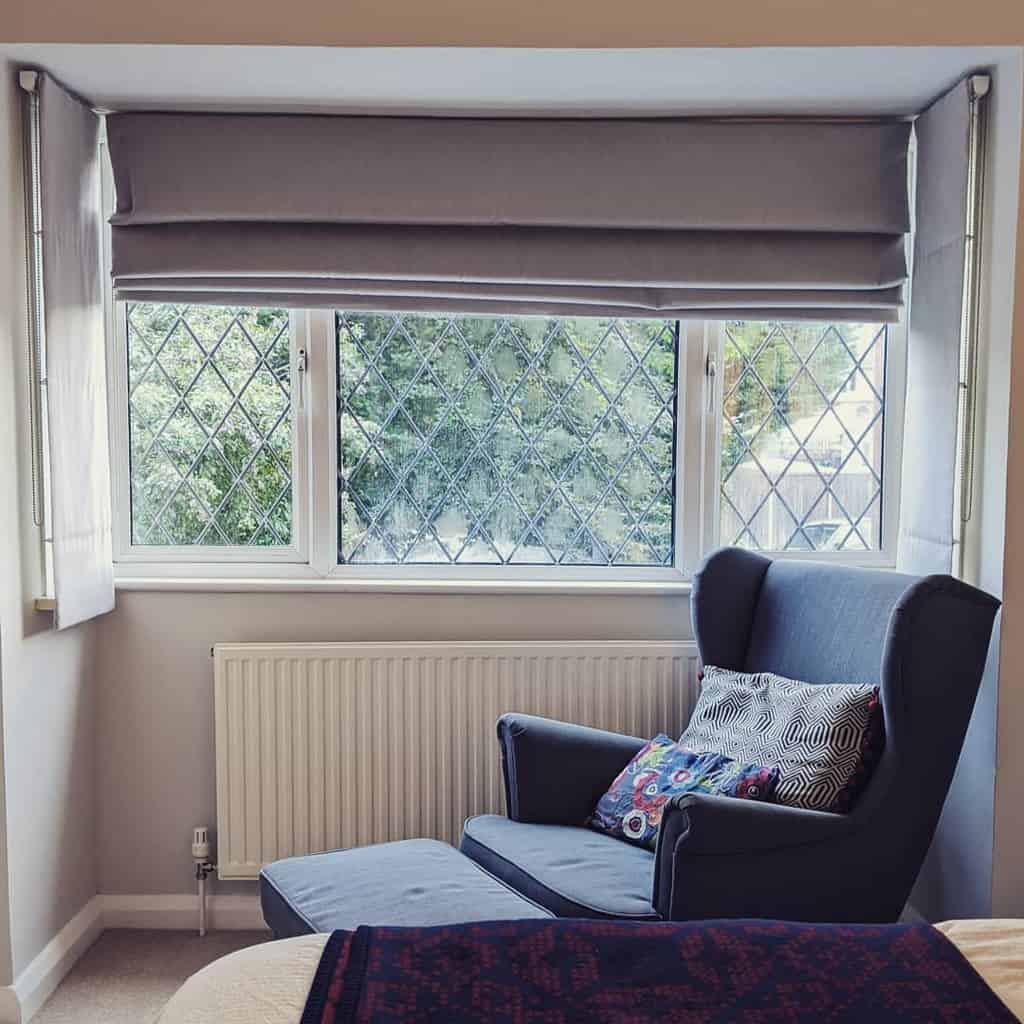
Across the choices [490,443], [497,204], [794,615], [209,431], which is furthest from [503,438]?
[794,615]

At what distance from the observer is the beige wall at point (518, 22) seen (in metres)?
2.35

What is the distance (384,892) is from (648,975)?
0.93m

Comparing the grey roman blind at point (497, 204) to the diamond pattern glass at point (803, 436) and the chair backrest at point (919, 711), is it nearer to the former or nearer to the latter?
the diamond pattern glass at point (803, 436)

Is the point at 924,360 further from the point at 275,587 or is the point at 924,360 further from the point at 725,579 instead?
the point at 275,587

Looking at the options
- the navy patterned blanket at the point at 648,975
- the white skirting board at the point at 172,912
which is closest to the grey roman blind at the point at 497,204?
the white skirting board at the point at 172,912

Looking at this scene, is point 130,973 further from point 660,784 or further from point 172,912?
point 660,784

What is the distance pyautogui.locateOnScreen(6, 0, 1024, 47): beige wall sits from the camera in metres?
2.35

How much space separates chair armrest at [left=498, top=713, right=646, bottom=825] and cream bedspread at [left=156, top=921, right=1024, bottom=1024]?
1.17m

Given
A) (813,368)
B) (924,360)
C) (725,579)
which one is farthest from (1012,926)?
(813,368)

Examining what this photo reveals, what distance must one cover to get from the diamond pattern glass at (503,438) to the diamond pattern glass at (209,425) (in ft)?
0.60

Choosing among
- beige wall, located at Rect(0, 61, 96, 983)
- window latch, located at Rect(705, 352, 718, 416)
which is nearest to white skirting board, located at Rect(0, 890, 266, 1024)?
beige wall, located at Rect(0, 61, 96, 983)

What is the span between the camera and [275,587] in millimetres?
2939

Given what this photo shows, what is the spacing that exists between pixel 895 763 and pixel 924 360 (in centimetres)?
101

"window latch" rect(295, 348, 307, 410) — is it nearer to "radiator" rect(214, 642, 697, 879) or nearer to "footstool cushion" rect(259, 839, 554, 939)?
"radiator" rect(214, 642, 697, 879)
